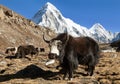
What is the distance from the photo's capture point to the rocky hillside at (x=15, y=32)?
68.4 m

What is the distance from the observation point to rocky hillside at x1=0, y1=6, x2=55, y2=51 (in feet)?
225

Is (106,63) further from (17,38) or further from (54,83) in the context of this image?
(17,38)

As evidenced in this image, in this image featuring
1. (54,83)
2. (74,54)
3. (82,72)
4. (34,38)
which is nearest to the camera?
(54,83)

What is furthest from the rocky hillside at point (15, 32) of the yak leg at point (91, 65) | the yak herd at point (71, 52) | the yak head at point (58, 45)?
the yak head at point (58, 45)

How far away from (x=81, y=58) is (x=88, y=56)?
46 cm

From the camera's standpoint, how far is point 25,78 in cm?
1619

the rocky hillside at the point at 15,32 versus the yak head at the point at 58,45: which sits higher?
the rocky hillside at the point at 15,32

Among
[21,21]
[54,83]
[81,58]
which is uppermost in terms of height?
[21,21]

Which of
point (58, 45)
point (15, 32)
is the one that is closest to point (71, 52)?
point (58, 45)

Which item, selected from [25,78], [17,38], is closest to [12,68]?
[25,78]

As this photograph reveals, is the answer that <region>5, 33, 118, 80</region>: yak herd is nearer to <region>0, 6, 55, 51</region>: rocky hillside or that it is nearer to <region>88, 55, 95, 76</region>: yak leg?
<region>88, 55, 95, 76</region>: yak leg

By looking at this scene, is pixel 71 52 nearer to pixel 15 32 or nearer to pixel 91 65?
pixel 91 65

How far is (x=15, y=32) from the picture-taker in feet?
255

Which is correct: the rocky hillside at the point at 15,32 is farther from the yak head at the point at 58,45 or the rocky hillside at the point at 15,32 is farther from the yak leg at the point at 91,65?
the yak head at the point at 58,45
